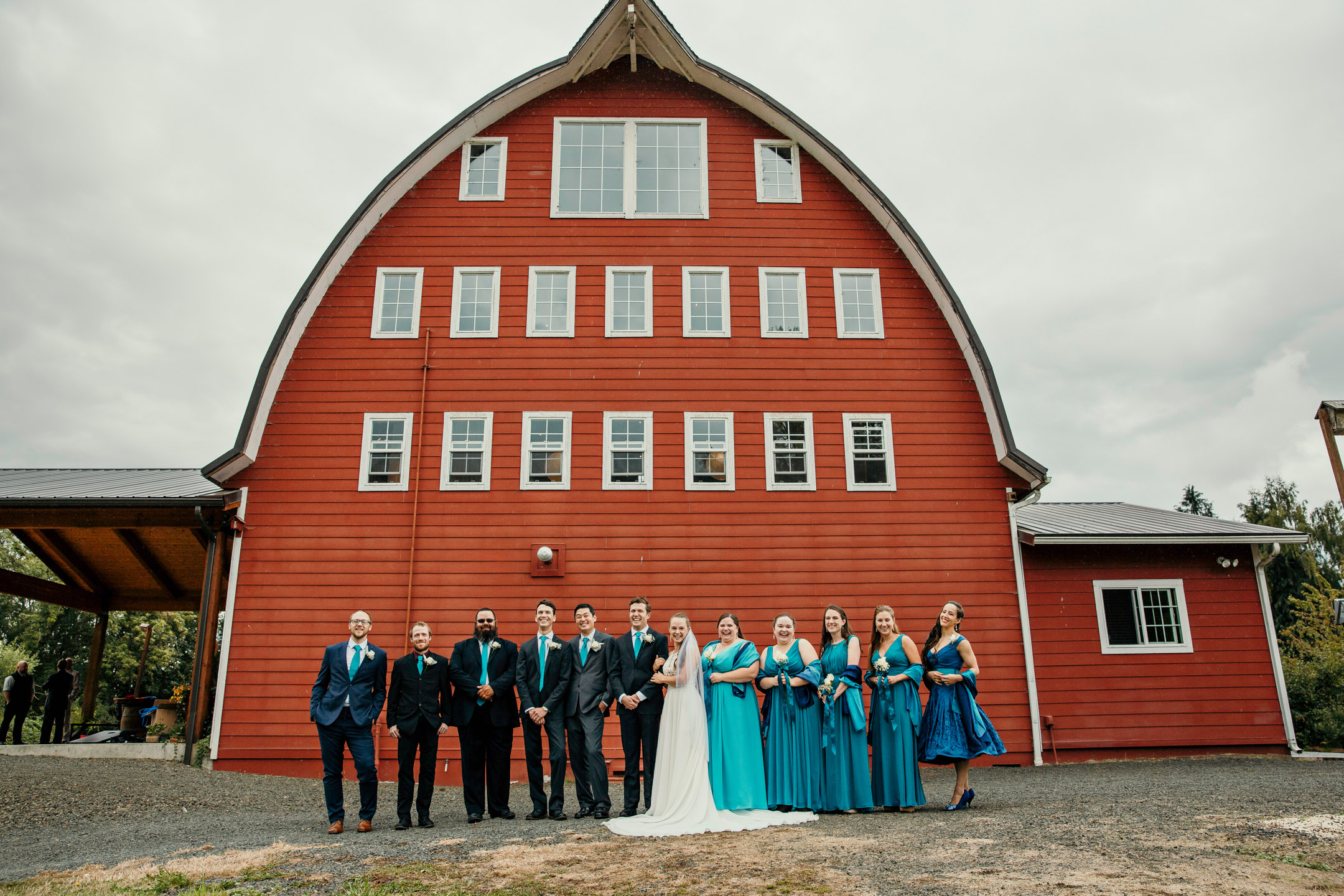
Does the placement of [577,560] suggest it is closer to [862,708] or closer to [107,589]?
[862,708]

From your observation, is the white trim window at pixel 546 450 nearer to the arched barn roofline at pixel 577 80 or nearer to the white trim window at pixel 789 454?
the white trim window at pixel 789 454

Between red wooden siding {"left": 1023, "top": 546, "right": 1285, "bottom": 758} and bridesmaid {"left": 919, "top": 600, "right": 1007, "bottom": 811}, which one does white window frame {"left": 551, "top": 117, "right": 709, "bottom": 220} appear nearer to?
red wooden siding {"left": 1023, "top": 546, "right": 1285, "bottom": 758}

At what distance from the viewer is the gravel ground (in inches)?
177

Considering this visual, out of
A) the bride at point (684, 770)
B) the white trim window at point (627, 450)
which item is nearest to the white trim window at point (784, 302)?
the white trim window at point (627, 450)

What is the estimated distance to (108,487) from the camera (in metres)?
13.1

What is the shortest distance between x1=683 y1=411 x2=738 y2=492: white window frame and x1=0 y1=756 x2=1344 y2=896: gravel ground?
4.57 m

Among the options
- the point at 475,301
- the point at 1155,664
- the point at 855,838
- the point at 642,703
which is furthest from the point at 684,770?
the point at 1155,664

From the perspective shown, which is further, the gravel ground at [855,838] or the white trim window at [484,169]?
the white trim window at [484,169]

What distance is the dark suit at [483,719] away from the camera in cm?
741

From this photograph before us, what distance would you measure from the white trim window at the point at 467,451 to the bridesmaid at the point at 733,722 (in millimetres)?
5938

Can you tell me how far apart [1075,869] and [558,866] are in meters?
2.82

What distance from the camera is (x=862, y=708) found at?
24.2 feet

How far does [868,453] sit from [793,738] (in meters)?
6.10

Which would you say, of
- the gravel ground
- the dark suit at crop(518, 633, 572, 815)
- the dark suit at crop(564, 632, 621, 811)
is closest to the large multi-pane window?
the gravel ground
